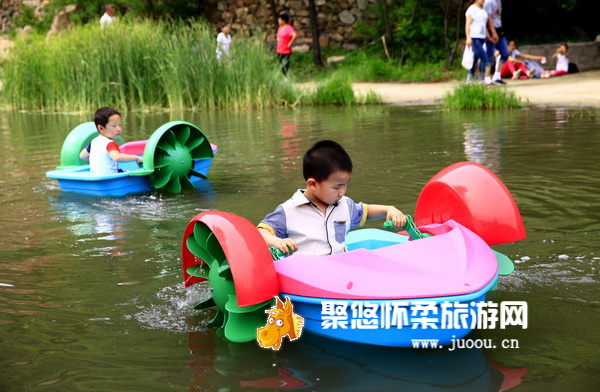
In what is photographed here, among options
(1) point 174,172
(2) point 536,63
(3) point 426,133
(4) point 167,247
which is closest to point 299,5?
(2) point 536,63

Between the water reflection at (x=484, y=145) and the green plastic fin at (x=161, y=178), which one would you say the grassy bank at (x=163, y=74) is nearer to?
the water reflection at (x=484, y=145)

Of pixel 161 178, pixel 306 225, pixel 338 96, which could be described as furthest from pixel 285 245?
pixel 338 96

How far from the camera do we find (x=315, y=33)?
22.3 metres

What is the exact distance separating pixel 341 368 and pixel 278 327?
338mm

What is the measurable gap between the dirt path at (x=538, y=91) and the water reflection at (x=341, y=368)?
1022 cm

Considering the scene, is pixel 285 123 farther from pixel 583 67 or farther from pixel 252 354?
pixel 252 354

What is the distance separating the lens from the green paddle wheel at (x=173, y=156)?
767 cm

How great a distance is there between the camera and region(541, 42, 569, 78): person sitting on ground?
17.1 meters

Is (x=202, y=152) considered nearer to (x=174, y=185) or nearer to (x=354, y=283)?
(x=174, y=185)

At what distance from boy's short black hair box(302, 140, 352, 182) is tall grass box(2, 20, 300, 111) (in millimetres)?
11713

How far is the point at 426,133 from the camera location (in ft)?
35.8

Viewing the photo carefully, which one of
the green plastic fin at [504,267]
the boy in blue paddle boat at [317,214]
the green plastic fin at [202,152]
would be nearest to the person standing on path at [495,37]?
the green plastic fin at [202,152]

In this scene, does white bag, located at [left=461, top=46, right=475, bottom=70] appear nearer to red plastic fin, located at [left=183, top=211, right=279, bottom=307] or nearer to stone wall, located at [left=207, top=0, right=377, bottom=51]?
stone wall, located at [left=207, top=0, right=377, bottom=51]

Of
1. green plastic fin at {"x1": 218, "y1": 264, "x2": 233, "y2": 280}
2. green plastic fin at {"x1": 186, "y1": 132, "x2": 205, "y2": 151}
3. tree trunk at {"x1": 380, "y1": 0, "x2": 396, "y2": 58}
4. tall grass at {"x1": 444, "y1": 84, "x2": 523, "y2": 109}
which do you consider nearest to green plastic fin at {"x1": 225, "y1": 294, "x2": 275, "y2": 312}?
green plastic fin at {"x1": 218, "y1": 264, "x2": 233, "y2": 280}
